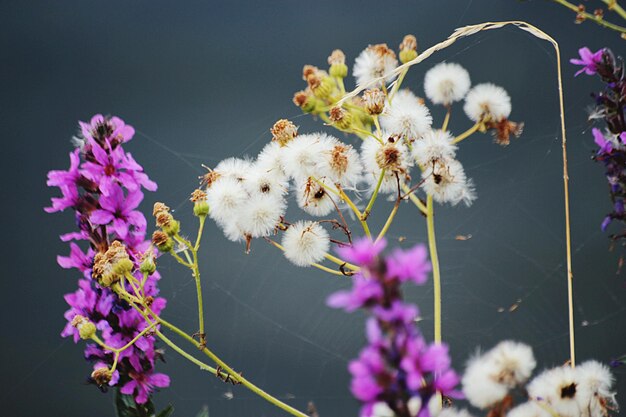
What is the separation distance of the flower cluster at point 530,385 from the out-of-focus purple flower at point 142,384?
0.21 metres

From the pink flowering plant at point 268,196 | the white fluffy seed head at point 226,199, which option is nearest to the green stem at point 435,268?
the pink flowering plant at point 268,196

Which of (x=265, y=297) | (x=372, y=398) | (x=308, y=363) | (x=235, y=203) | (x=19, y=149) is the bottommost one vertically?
(x=372, y=398)

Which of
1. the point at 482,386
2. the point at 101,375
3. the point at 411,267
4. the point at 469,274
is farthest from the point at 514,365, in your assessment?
the point at 469,274

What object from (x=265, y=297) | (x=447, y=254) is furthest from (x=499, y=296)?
(x=265, y=297)

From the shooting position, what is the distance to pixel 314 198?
1.31 feet

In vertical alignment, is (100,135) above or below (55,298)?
below

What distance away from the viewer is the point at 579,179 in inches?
36.8

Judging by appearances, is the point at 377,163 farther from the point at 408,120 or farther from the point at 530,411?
the point at 530,411

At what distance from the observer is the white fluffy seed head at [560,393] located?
0.88 feet

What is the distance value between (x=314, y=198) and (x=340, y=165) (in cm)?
3

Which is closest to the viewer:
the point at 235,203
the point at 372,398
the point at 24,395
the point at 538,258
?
the point at 372,398

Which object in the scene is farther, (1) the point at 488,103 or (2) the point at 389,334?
(1) the point at 488,103

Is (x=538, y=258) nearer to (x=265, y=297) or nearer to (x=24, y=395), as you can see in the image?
(x=265, y=297)

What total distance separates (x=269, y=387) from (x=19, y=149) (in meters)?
0.66
